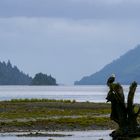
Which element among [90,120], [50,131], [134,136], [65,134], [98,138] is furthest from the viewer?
[90,120]

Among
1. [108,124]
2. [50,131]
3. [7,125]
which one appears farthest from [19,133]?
[108,124]

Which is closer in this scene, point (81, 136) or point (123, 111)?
point (123, 111)

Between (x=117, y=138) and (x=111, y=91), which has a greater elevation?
(x=111, y=91)

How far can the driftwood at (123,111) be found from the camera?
43.8 metres

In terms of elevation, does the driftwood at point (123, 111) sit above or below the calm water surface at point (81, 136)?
above

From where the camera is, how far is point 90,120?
64.2m

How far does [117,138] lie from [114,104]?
2.31m

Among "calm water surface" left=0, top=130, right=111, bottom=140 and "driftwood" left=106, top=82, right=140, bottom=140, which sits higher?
"driftwood" left=106, top=82, right=140, bottom=140

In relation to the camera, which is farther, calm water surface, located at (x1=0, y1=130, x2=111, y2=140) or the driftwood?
calm water surface, located at (x1=0, y1=130, x2=111, y2=140)

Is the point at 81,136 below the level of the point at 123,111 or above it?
below

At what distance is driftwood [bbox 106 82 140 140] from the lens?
144 feet

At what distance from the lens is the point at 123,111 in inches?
1757

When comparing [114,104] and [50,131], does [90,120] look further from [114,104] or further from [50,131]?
[114,104]

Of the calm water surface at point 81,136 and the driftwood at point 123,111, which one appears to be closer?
the driftwood at point 123,111
